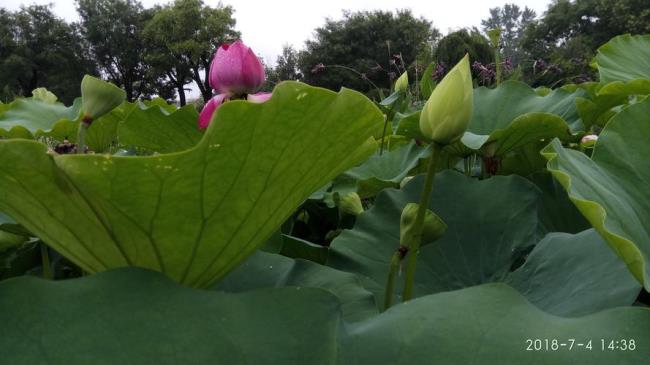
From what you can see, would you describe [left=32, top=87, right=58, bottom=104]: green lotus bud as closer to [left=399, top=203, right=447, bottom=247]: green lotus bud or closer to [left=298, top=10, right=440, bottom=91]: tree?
[left=399, top=203, right=447, bottom=247]: green lotus bud

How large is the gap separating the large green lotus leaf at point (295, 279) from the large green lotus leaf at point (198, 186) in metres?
0.05

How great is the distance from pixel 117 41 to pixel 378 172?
2349 cm

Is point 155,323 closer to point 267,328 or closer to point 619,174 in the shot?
point 267,328

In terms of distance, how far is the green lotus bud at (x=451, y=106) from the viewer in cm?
38

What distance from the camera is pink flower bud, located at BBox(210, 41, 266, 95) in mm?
591

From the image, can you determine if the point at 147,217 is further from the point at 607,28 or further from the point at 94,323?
the point at 607,28

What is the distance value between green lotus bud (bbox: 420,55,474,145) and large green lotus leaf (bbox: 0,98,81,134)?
1.05 meters

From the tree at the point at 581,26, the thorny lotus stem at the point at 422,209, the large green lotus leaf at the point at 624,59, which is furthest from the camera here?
the tree at the point at 581,26

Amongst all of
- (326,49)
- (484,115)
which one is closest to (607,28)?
(326,49)

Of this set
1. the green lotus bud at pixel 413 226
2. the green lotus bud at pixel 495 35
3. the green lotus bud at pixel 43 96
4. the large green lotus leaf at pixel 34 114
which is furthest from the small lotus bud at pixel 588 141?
the green lotus bud at pixel 43 96

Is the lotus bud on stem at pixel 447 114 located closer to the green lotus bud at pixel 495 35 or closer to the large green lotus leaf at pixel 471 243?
the large green lotus leaf at pixel 471 243

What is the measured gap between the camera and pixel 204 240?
0.34 m

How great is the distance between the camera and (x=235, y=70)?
0.59m

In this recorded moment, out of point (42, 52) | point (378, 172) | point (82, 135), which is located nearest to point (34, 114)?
point (378, 172)
